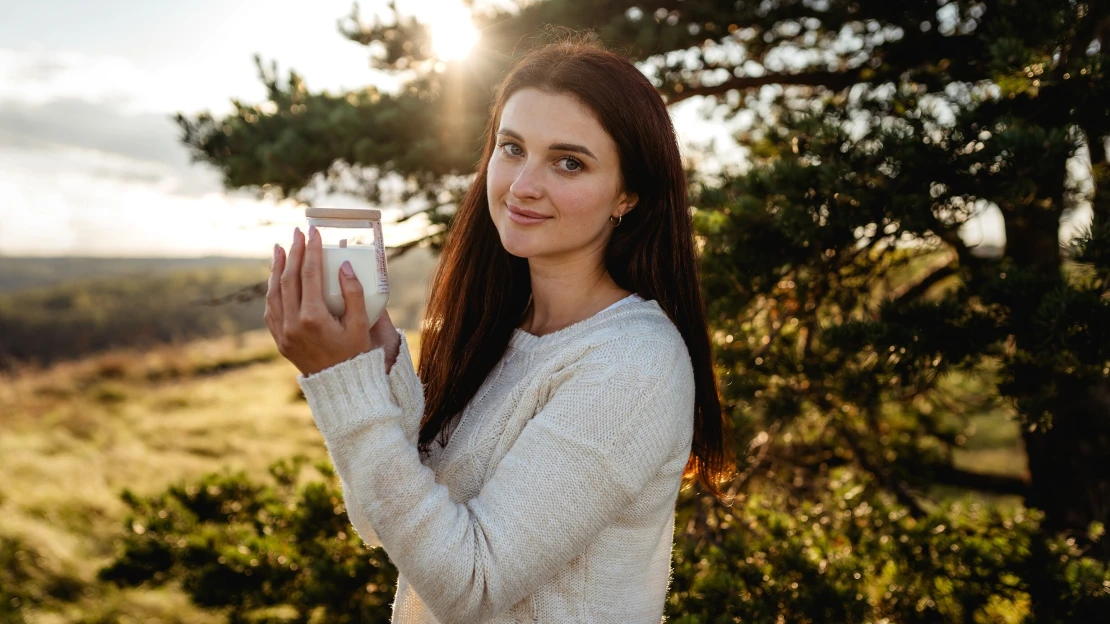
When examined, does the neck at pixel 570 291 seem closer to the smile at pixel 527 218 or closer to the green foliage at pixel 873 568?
the smile at pixel 527 218

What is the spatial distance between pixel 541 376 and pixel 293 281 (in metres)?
0.48

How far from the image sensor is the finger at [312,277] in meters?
1.13

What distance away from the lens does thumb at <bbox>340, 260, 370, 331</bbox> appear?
1154mm

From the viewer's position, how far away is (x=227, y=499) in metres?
3.34

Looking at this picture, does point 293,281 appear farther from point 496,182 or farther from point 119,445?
point 119,445

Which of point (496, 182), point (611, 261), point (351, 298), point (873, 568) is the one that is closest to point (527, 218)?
point (496, 182)

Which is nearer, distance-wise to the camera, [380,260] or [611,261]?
[380,260]

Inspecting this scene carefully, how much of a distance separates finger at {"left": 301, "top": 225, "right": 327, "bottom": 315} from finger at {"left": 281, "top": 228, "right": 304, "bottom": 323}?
13 mm

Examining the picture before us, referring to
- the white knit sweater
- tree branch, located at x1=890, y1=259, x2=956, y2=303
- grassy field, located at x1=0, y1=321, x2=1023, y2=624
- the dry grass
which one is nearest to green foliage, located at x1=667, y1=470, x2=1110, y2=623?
the white knit sweater

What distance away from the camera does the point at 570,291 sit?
1.64 m

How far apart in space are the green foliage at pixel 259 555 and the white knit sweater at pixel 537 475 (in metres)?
1.54

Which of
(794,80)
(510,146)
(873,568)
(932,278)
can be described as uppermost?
(794,80)

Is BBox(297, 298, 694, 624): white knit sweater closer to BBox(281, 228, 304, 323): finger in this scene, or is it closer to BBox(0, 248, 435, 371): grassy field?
BBox(281, 228, 304, 323): finger

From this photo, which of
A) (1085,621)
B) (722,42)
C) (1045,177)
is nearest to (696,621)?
(1085,621)
